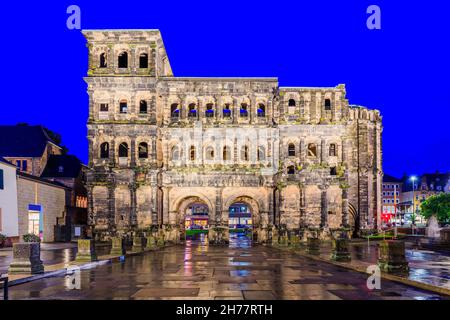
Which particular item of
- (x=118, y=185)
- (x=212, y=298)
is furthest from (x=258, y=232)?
(x=212, y=298)

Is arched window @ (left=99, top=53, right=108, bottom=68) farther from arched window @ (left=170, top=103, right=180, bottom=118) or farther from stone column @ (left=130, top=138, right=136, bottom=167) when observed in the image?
stone column @ (left=130, top=138, right=136, bottom=167)

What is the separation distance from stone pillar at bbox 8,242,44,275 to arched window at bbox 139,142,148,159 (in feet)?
110

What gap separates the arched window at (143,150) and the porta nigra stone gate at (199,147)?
245 millimetres

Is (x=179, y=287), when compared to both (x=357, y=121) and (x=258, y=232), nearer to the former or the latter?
(x=258, y=232)

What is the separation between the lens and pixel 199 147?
48.8 metres

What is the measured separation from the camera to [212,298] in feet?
40.4

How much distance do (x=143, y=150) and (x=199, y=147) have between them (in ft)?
20.7

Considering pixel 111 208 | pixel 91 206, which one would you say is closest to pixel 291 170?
pixel 111 208

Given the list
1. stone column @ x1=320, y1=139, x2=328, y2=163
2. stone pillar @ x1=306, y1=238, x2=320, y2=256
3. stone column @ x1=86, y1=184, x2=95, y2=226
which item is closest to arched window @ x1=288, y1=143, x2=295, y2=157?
stone column @ x1=320, y1=139, x2=328, y2=163

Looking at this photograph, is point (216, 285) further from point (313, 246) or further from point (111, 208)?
point (111, 208)

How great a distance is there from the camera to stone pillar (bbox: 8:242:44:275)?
16.8 meters

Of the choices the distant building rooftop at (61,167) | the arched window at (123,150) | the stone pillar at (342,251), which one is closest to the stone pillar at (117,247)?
the stone pillar at (342,251)

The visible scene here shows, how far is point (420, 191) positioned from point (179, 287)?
11119 cm

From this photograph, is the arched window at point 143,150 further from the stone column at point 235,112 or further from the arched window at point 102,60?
the stone column at point 235,112
